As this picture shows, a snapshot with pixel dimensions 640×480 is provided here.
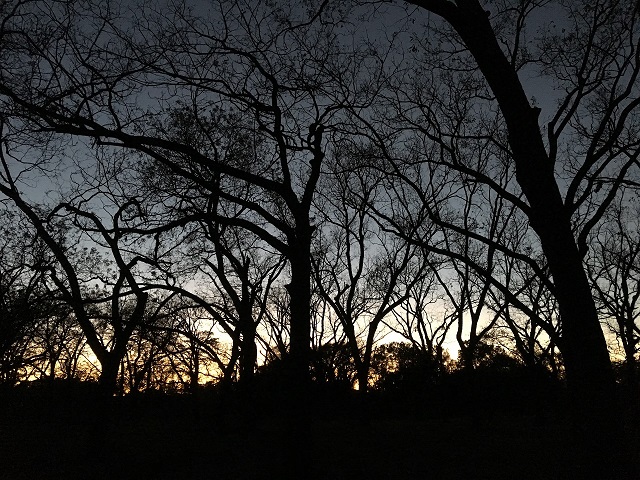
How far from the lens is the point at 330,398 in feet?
80.3

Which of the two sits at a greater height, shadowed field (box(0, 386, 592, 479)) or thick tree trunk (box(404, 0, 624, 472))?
thick tree trunk (box(404, 0, 624, 472))

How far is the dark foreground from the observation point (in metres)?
12.4

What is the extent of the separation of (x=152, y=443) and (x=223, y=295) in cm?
620

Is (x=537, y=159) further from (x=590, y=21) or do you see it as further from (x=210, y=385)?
(x=210, y=385)

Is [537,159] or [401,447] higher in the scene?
[537,159]

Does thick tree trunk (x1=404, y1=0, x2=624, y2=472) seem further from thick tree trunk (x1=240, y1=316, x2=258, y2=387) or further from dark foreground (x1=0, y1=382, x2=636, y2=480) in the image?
thick tree trunk (x1=240, y1=316, x2=258, y2=387)

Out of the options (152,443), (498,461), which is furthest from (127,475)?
(498,461)

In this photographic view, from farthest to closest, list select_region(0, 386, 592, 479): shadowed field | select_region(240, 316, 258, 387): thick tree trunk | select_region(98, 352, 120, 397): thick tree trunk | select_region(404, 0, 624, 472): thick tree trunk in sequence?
select_region(240, 316, 258, 387): thick tree trunk
select_region(98, 352, 120, 397): thick tree trunk
select_region(0, 386, 592, 479): shadowed field
select_region(404, 0, 624, 472): thick tree trunk

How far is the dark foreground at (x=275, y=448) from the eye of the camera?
12.4m

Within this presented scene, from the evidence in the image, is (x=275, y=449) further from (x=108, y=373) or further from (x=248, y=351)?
(x=108, y=373)

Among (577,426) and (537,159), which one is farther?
(537,159)

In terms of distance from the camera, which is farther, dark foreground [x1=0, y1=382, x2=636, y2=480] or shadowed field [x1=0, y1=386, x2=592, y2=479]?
shadowed field [x1=0, y1=386, x2=592, y2=479]

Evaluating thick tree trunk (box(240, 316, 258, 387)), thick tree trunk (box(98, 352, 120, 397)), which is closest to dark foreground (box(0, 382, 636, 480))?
thick tree trunk (box(98, 352, 120, 397))

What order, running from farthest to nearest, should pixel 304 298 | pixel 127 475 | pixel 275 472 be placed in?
1. pixel 127 475
2. pixel 275 472
3. pixel 304 298
